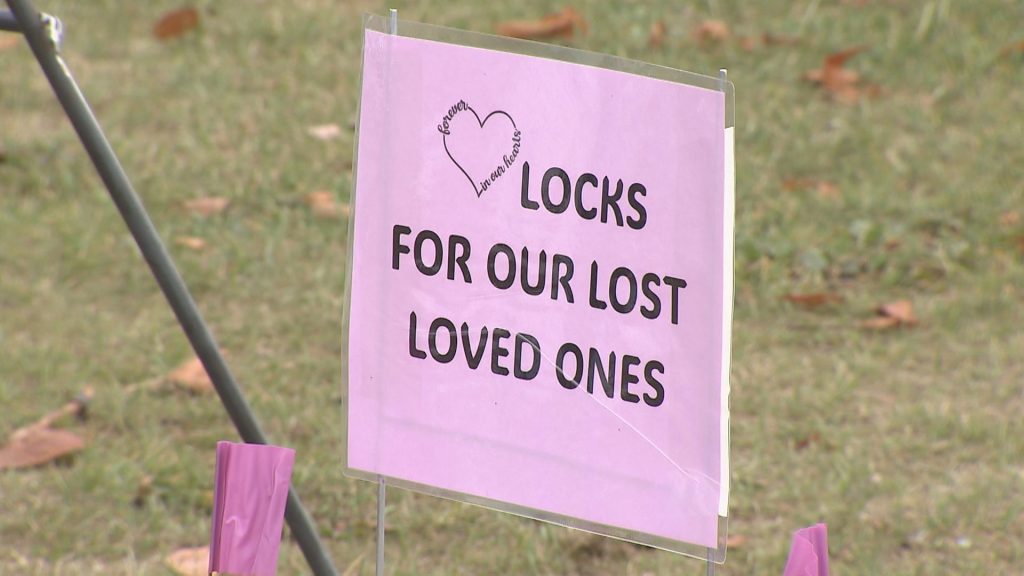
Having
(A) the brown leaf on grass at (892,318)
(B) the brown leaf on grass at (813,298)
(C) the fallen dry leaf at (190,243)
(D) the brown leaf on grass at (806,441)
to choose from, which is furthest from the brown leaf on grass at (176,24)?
(D) the brown leaf on grass at (806,441)

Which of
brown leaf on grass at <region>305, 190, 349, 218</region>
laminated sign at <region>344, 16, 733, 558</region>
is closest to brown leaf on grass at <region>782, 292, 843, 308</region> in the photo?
brown leaf on grass at <region>305, 190, 349, 218</region>

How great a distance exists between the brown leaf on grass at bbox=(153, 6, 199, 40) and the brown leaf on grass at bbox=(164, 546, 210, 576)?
6.93 ft

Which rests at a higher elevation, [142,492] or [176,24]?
[176,24]

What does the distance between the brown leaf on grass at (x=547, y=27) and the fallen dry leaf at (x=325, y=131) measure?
1.80 feet

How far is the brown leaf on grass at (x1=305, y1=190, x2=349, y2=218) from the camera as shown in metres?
3.01

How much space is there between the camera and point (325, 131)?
10.8 ft

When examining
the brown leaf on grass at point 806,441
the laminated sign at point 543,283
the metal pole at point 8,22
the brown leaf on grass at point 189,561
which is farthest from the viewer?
the brown leaf on grass at point 806,441

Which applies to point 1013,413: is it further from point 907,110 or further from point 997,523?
point 907,110

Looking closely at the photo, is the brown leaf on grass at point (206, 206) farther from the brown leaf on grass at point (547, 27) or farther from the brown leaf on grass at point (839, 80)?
the brown leaf on grass at point (839, 80)

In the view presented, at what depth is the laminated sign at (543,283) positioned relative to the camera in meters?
1.25

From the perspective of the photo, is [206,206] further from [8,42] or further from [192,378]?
[8,42]

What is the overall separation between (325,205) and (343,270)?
0.29 meters

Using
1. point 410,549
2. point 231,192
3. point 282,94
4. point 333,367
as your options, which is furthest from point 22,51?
point 410,549

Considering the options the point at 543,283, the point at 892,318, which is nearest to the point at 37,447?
the point at 543,283
